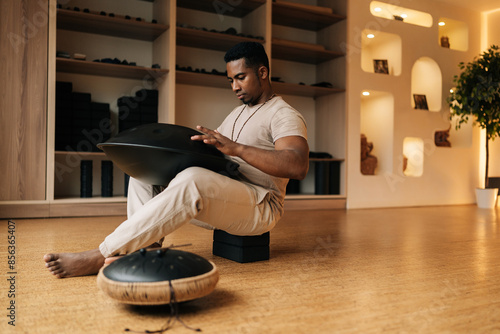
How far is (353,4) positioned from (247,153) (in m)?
3.66

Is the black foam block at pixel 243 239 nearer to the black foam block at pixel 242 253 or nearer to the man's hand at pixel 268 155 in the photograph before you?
the black foam block at pixel 242 253

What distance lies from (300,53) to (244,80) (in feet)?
9.67

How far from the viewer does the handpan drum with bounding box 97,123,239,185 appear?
1479 mm

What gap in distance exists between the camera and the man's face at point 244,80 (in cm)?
180

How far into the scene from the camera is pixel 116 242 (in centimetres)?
147

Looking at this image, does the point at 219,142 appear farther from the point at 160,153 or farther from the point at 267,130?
the point at 267,130

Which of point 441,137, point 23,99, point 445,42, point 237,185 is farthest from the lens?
point 445,42

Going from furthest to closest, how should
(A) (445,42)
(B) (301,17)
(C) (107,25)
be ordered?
(A) (445,42) < (B) (301,17) < (C) (107,25)

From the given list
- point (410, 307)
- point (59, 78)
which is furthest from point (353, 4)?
point (410, 307)

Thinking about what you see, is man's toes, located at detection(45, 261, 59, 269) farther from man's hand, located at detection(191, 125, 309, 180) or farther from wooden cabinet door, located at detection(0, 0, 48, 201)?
wooden cabinet door, located at detection(0, 0, 48, 201)

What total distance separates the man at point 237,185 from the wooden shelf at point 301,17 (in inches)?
106

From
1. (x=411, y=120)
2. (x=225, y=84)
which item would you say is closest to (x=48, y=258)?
(x=225, y=84)

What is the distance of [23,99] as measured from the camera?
3340 mm

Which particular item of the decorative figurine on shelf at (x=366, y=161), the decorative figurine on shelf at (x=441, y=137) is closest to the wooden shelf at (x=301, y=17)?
the decorative figurine on shelf at (x=366, y=161)
